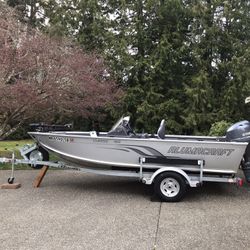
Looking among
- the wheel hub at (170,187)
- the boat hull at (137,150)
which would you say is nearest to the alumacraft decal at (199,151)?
the boat hull at (137,150)

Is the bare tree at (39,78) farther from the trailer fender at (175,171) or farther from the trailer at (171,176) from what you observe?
the trailer fender at (175,171)

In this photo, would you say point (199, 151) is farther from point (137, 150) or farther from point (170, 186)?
point (137, 150)

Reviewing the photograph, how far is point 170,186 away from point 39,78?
5951mm

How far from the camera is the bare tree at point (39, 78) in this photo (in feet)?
36.7

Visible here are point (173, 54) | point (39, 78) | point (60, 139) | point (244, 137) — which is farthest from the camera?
point (173, 54)

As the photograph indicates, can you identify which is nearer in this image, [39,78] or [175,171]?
[175,171]

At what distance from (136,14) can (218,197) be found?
42.0 ft

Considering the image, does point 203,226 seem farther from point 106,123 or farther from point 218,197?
point 106,123

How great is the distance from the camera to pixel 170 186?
7.54 meters

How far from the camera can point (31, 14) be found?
27.5m

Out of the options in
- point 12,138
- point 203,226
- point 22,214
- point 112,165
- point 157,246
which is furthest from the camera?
point 12,138

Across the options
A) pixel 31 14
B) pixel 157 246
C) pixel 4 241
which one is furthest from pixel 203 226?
pixel 31 14

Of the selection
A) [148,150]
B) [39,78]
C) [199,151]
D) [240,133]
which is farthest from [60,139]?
[39,78]

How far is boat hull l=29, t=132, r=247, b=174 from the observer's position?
7453 millimetres
